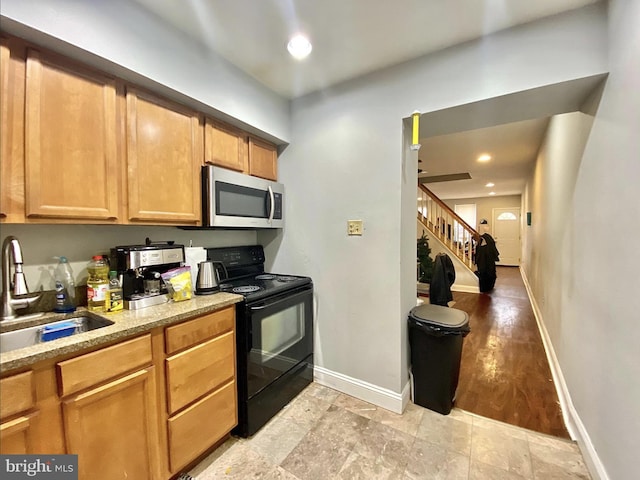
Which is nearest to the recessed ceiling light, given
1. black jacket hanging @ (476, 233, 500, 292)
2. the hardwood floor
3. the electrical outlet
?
the electrical outlet

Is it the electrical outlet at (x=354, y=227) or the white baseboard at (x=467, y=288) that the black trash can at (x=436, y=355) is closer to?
the electrical outlet at (x=354, y=227)

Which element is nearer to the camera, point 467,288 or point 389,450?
point 389,450

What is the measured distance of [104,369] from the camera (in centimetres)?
110

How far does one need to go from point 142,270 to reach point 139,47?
46.2 inches

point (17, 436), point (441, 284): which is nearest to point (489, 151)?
point (441, 284)

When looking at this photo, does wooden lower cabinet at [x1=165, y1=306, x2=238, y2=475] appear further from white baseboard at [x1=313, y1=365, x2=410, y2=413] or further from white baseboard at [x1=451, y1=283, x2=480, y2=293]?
white baseboard at [x1=451, y1=283, x2=480, y2=293]

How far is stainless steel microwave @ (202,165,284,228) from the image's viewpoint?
1784 millimetres

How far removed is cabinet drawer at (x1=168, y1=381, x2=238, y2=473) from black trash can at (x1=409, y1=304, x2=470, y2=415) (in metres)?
1.30

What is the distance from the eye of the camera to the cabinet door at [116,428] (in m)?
1.04

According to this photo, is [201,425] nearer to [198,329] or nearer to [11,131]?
[198,329]

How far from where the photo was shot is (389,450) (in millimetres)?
1582

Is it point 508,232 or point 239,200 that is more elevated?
point 239,200

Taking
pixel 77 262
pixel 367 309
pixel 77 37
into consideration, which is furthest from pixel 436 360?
pixel 77 37

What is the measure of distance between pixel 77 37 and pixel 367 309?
217 cm
